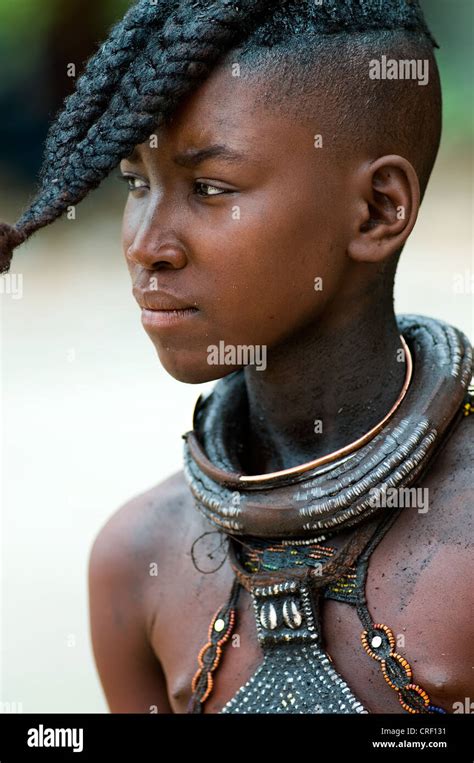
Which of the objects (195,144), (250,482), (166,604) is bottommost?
(166,604)

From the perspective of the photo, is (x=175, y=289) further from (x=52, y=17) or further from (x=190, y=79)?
(x=52, y=17)

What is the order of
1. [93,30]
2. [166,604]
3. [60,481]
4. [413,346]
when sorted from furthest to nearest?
[93,30] → [60,481] → [166,604] → [413,346]

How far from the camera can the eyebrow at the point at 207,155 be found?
233 cm

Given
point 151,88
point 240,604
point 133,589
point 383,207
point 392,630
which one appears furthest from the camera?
point 133,589

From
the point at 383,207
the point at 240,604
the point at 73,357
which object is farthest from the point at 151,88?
the point at 73,357

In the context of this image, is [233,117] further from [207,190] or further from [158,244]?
[158,244]

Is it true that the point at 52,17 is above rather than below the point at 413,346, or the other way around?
above

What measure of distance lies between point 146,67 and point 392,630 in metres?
1.29

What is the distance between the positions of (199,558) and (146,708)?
0.53 meters

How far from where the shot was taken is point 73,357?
307 inches

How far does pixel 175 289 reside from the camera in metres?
2.43

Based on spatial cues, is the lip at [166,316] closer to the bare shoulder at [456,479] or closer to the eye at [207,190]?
the eye at [207,190]

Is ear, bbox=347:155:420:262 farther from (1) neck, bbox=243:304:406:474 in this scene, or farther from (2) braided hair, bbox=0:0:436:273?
(2) braided hair, bbox=0:0:436:273

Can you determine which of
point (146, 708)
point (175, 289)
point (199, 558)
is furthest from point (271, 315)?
point (146, 708)
